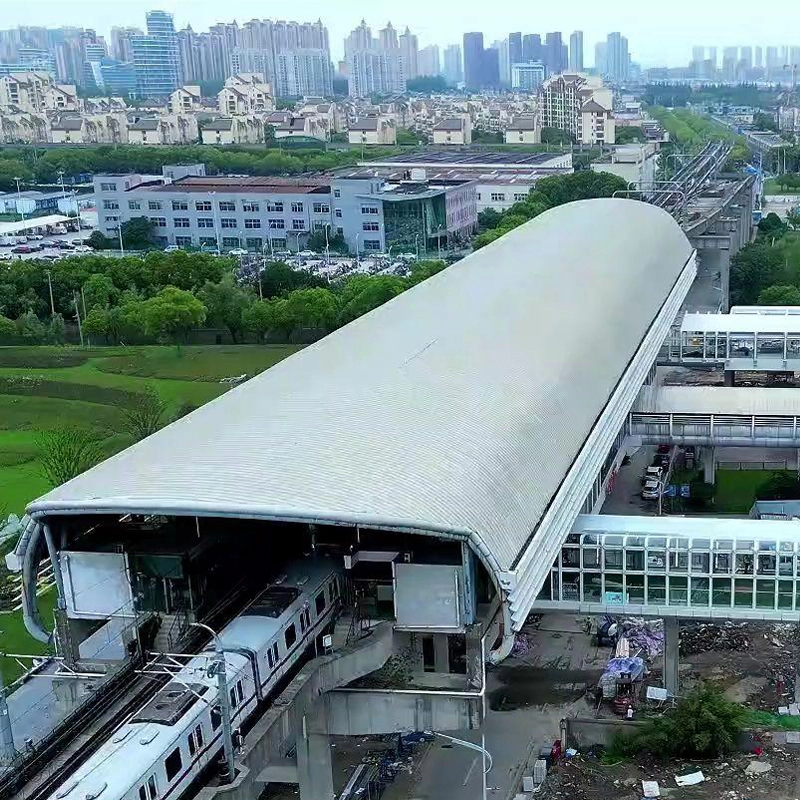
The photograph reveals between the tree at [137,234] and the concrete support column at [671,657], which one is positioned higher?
the tree at [137,234]

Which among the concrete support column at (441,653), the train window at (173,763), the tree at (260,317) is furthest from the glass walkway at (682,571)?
the tree at (260,317)

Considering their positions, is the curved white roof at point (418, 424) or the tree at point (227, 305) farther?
the tree at point (227, 305)

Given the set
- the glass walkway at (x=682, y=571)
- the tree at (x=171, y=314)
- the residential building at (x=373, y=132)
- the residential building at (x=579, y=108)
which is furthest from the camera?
the residential building at (x=373, y=132)

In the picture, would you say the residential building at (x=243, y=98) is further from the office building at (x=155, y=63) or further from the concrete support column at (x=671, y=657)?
the concrete support column at (x=671, y=657)

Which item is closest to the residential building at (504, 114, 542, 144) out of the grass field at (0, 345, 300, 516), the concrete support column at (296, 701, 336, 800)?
the grass field at (0, 345, 300, 516)

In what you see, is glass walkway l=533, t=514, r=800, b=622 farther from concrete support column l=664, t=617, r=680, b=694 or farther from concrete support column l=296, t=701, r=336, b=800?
concrete support column l=296, t=701, r=336, b=800

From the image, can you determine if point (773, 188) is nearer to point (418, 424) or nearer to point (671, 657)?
point (671, 657)

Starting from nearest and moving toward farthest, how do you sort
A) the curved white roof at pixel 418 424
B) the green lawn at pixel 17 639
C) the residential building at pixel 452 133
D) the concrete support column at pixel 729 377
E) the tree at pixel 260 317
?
the curved white roof at pixel 418 424
the green lawn at pixel 17 639
the concrete support column at pixel 729 377
the tree at pixel 260 317
the residential building at pixel 452 133

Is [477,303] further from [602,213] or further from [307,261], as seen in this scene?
[307,261]
